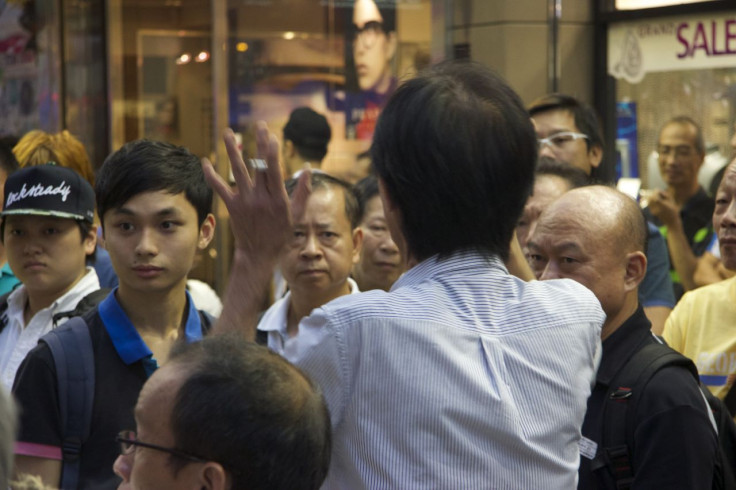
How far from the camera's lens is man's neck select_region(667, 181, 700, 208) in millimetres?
7336

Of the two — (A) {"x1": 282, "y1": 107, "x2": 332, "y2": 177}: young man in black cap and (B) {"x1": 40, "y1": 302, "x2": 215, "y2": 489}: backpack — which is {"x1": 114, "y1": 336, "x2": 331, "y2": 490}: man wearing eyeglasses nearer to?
(B) {"x1": 40, "y1": 302, "x2": 215, "y2": 489}: backpack

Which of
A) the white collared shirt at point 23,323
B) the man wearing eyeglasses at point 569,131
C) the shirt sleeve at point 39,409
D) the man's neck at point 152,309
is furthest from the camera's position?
the man wearing eyeglasses at point 569,131

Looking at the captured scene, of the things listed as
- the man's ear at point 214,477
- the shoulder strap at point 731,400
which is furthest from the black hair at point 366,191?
the man's ear at point 214,477

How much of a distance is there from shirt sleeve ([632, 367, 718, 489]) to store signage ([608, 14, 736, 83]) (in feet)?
15.6

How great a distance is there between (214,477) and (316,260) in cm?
288

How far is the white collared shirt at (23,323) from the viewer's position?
4496mm

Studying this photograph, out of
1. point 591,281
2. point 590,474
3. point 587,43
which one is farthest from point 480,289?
point 587,43

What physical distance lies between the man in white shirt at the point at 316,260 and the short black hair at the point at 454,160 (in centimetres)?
236

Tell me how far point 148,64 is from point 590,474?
355 inches

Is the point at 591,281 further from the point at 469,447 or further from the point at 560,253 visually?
the point at 469,447

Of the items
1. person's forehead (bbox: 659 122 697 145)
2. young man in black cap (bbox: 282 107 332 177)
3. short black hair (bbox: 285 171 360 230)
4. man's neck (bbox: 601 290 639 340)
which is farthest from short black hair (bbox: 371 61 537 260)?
person's forehead (bbox: 659 122 697 145)

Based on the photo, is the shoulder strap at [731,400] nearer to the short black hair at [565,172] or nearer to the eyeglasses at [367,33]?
the short black hair at [565,172]

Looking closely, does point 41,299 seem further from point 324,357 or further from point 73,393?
point 324,357

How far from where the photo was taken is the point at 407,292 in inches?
92.4
